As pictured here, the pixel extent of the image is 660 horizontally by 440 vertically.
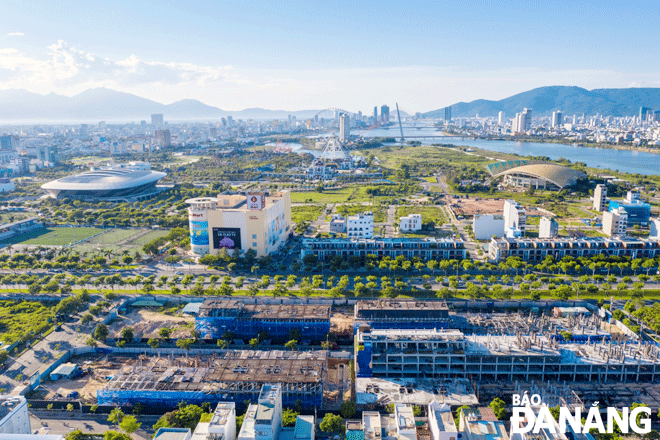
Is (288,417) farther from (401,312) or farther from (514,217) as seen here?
(514,217)

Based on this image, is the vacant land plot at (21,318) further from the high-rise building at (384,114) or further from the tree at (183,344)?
the high-rise building at (384,114)

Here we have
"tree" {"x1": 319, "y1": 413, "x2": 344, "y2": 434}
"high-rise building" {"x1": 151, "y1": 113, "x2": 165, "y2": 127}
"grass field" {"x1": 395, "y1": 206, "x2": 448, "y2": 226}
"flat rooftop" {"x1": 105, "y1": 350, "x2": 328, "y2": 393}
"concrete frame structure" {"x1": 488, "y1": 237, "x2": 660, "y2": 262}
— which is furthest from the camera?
"high-rise building" {"x1": 151, "y1": 113, "x2": 165, "y2": 127}

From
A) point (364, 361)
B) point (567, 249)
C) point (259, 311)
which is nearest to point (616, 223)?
point (567, 249)

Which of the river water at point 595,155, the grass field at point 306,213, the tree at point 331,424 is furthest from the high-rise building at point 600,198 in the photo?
the tree at point 331,424

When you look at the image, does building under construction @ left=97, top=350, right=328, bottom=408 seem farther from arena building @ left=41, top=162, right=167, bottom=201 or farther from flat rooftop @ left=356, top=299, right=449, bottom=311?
arena building @ left=41, top=162, right=167, bottom=201

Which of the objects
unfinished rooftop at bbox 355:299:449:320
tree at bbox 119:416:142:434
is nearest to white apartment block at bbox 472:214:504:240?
unfinished rooftop at bbox 355:299:449:320

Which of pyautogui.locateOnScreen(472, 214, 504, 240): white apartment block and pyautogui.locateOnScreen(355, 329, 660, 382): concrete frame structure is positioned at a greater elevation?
pyautogui.locateOnScreen(472, 214, 504, 240): white apartment block

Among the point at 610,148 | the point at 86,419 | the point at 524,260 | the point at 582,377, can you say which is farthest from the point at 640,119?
the point at 86,419
